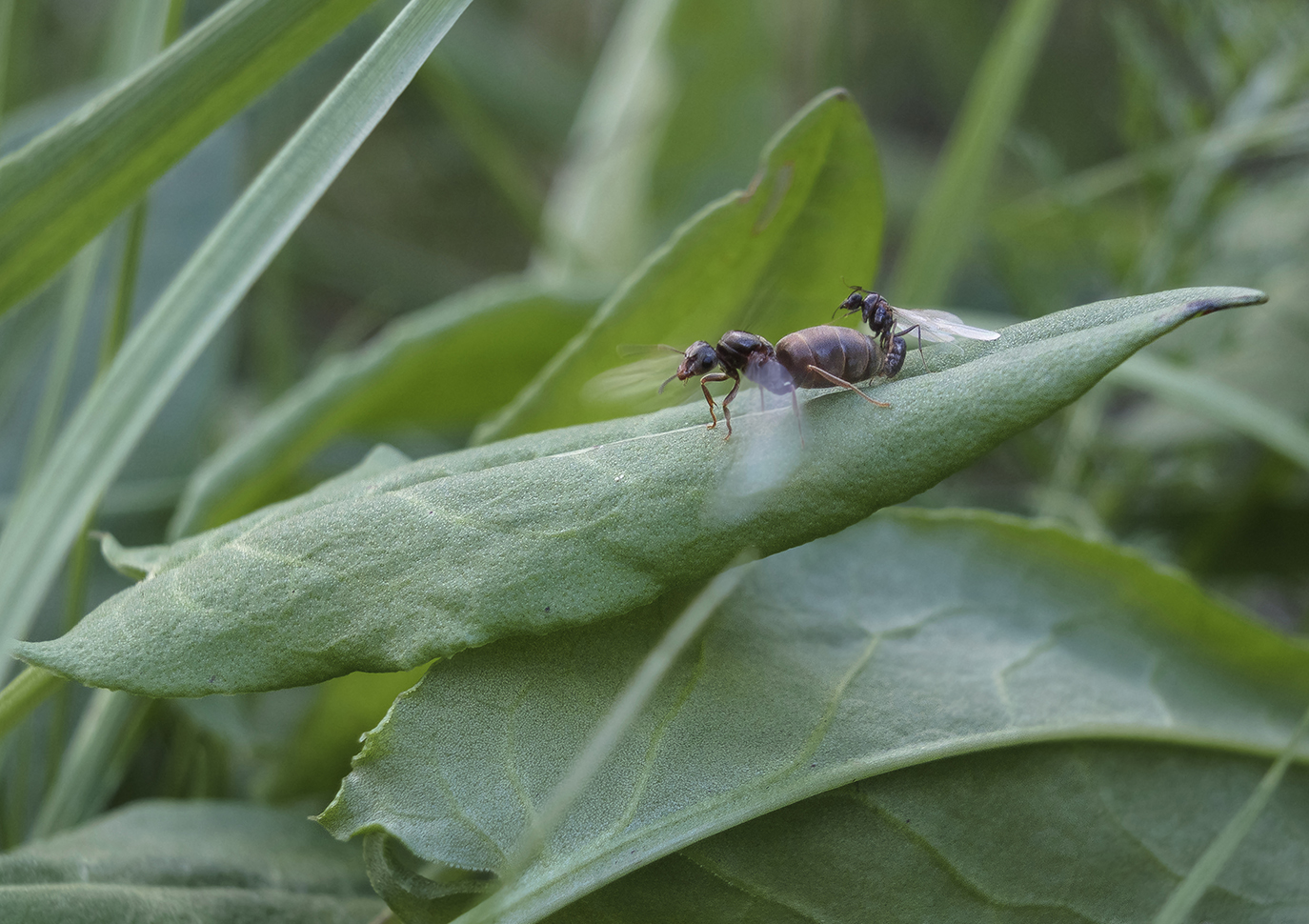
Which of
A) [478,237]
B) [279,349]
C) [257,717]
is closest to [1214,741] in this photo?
[257,717]

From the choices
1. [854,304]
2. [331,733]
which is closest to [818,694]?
[854,304]

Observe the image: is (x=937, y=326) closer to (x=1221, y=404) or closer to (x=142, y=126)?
(x=1221, y=404)

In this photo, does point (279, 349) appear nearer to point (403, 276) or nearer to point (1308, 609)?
point (403, 276)

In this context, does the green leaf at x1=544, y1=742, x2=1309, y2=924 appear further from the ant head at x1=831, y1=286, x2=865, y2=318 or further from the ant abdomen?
the ant head at x1=831, y1=286, x2=865, y2=318

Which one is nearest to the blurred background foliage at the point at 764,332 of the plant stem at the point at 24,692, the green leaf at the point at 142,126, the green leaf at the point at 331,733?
the green leaf at the point at 331,733

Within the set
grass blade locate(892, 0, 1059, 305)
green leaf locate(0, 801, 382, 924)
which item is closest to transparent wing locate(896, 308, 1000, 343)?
grass blade locate(892, 0, 1059, 305)
